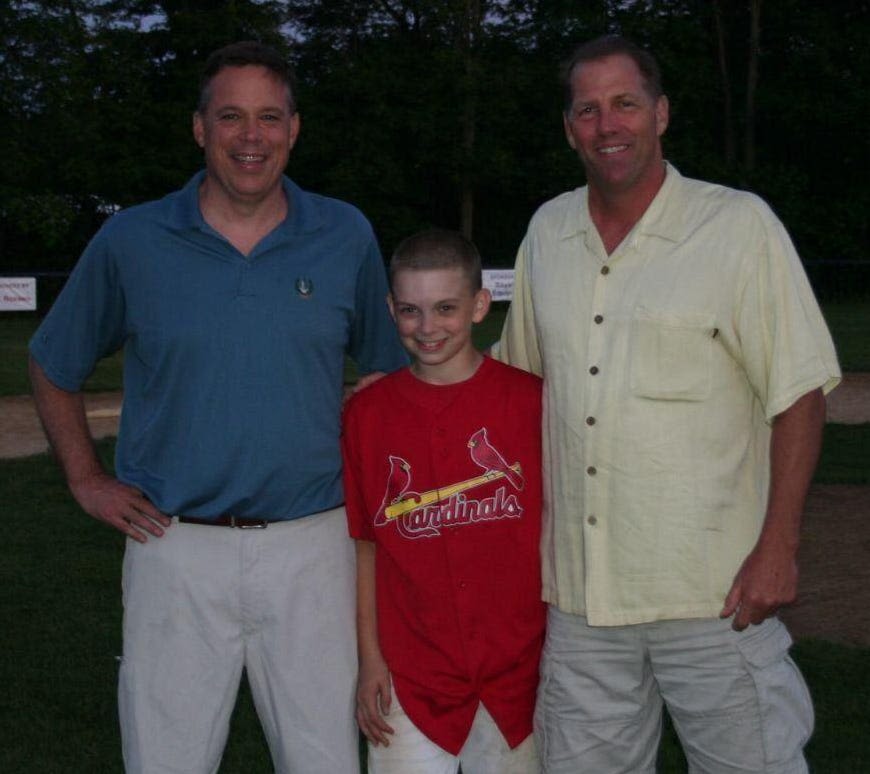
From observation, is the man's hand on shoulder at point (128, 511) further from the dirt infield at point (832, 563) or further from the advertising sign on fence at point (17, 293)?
the advertising sign on fence at point (17, 293)

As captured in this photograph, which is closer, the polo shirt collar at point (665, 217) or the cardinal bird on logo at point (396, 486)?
the polo shirt collar at point (665, 217)

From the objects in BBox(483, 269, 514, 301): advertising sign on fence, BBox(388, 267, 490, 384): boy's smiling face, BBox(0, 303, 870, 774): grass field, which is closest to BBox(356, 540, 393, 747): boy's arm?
BBox(388, 267, 490, 384): boy's smiling face

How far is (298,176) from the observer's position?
3578 centimetres

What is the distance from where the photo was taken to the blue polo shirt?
3123 mm

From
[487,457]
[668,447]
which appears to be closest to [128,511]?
[487,457]

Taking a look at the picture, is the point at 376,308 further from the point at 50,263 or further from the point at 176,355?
the point at 50,263

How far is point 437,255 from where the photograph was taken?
3162 millimetres

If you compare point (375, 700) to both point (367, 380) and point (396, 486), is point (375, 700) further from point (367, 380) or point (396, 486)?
point (367, 380)

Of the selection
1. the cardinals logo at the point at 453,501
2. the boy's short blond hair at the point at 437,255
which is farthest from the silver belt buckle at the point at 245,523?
the boy's short blond hair at the point at 437,255

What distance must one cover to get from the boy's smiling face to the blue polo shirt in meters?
0.18

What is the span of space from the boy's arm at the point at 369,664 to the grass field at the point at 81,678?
1735 millimetres

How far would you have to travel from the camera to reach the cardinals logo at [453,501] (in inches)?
122

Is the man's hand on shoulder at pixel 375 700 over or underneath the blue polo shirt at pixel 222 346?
underneath

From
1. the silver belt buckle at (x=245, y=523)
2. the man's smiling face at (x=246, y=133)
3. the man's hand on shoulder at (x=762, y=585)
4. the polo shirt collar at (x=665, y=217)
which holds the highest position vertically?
the man's smiling face at (x=246, y=133)
